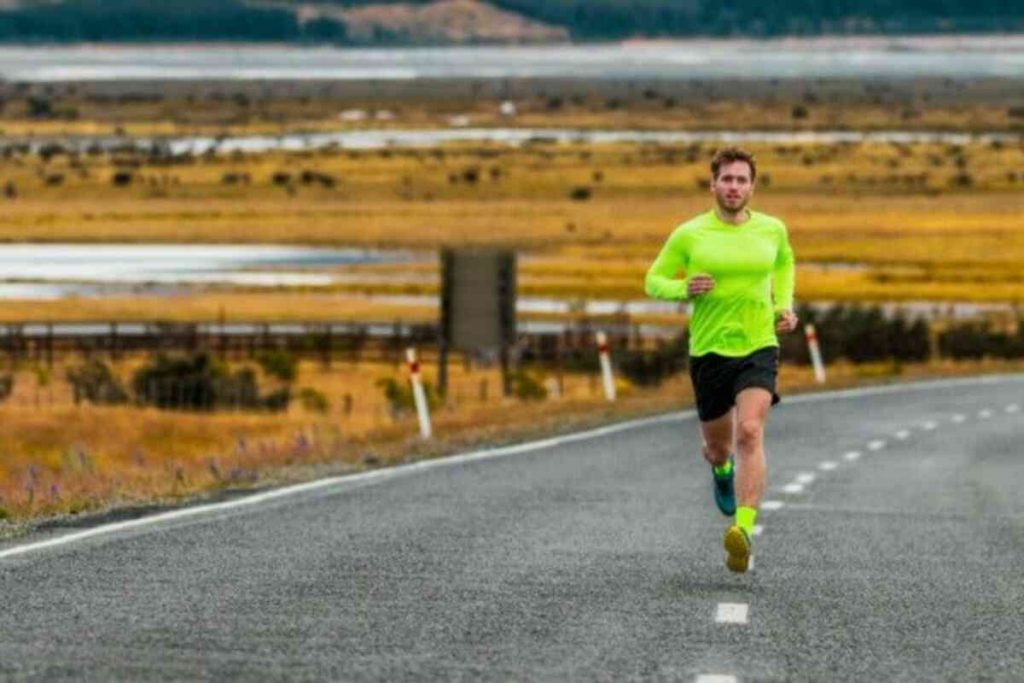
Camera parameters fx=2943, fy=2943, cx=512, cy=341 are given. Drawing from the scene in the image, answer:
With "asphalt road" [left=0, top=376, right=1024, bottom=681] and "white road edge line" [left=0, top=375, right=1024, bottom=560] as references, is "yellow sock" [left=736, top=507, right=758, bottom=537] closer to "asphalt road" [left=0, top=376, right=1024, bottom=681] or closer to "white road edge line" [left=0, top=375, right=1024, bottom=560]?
"asphalt road" [left=0, top=376, right=1024, bottom=681]

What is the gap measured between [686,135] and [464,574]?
173833mm

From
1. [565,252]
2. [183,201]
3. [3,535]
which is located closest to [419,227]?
[565,252]

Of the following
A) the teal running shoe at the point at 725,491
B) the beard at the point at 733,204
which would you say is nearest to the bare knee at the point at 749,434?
the teal running shoe at the point at 725,491

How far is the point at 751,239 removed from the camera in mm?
14328

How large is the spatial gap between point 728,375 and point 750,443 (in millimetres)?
398

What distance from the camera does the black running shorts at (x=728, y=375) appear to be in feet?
47.0

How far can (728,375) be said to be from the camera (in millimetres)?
14406

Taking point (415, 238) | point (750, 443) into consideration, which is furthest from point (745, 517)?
point (415, 238)

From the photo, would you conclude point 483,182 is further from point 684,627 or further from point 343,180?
point 684,627

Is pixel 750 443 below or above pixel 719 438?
above

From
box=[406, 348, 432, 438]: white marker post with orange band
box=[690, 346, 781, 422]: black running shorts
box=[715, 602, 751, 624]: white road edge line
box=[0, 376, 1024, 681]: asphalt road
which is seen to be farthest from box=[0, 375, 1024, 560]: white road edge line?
box=[715, 602, 751, 624]: white road edge line

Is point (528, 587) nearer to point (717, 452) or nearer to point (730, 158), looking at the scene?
point (717, 452)

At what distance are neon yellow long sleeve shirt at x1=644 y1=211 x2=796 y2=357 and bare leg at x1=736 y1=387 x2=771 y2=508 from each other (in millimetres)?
239

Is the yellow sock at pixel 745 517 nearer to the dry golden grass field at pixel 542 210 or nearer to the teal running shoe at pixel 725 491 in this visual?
the teal running shoe at pixel 725 491
